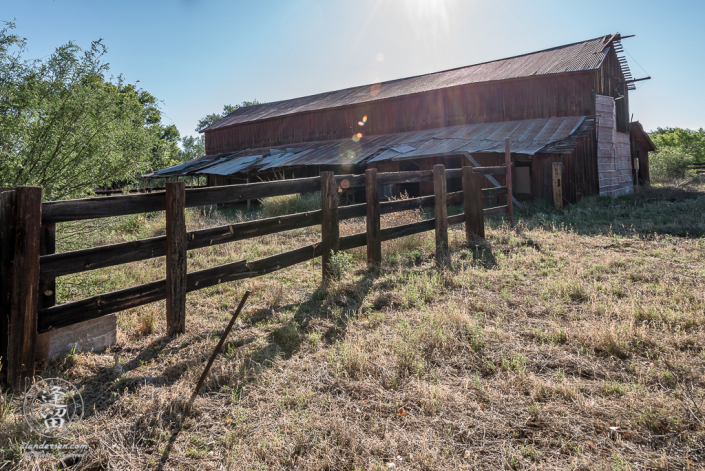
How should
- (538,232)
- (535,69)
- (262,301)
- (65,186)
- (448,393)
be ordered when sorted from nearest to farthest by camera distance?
(448,393)
(65,186)
(262,301)
(538,232)
(535,69)

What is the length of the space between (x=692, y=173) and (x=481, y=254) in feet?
103

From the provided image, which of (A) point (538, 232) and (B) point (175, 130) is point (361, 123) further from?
(B) point (175, 130)

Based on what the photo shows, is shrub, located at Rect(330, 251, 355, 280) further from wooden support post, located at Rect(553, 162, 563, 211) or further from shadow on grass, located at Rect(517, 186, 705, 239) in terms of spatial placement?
wooden support post, located at Rect(553, 162, 563, 211)

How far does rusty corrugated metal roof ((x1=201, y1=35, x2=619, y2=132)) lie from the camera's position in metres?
17.8

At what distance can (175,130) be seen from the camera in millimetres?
54750

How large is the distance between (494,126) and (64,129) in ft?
56.8

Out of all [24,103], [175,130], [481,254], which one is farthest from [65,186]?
[175,130]

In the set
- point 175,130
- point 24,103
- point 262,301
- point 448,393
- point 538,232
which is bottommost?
point 448,393

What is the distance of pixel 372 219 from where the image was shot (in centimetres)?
652

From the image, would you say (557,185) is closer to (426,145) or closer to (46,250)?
(426,145)

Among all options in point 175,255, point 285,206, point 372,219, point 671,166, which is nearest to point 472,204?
point 372,219

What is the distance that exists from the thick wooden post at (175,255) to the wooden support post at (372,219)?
9.98ft

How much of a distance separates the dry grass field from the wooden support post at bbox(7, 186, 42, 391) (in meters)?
0.25

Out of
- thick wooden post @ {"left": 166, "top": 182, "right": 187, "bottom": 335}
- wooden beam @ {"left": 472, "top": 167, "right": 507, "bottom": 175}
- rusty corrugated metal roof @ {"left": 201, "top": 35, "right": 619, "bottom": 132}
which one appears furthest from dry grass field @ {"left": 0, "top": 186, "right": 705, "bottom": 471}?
rusty corrugated metal roof @ {"left": 201, "top": 35, "right": 619, "bottom": 132}
